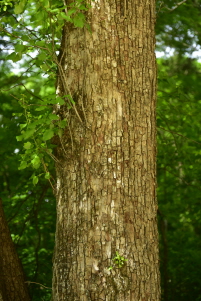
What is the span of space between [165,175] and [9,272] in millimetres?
3577

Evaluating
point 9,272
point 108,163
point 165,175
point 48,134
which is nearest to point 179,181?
point 165,175

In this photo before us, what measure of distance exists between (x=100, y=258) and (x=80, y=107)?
41.7 inches

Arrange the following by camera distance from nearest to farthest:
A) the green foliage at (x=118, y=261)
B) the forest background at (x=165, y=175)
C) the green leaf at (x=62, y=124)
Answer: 1. the green foliage at (x=118, y=261)
2. the green leaf at (x=62, y=124)
3. the forest background at (x=165, y=175)

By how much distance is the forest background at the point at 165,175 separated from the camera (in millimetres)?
5129

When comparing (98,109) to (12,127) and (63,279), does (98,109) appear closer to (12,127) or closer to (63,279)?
(63,279)

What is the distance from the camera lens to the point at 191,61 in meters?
10.1

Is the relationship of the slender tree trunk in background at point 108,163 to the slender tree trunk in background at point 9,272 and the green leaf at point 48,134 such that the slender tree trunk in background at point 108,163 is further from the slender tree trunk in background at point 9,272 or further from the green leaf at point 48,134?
the slender tree trunk in background at point 9,272

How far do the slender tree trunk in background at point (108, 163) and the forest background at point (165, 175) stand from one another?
175 cm

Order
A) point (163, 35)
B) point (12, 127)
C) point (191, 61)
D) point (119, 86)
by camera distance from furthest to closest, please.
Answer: point (191, 61), point (163, 35), point (12, 127), point (119, 86)

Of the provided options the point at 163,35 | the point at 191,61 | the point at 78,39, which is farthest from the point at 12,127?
the point at 191,61

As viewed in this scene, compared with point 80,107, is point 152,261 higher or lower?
lower

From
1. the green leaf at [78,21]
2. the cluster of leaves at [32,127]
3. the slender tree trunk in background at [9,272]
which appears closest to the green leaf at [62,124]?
the cluster of leaves at [32,127]

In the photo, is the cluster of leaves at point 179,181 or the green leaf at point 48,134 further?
the cluster of leaves at point 179,181

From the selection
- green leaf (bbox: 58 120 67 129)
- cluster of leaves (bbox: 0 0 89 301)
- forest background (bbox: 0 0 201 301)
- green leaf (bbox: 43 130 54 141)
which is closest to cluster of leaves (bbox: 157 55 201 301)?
forest background (bbox: 0 0 201 301)
